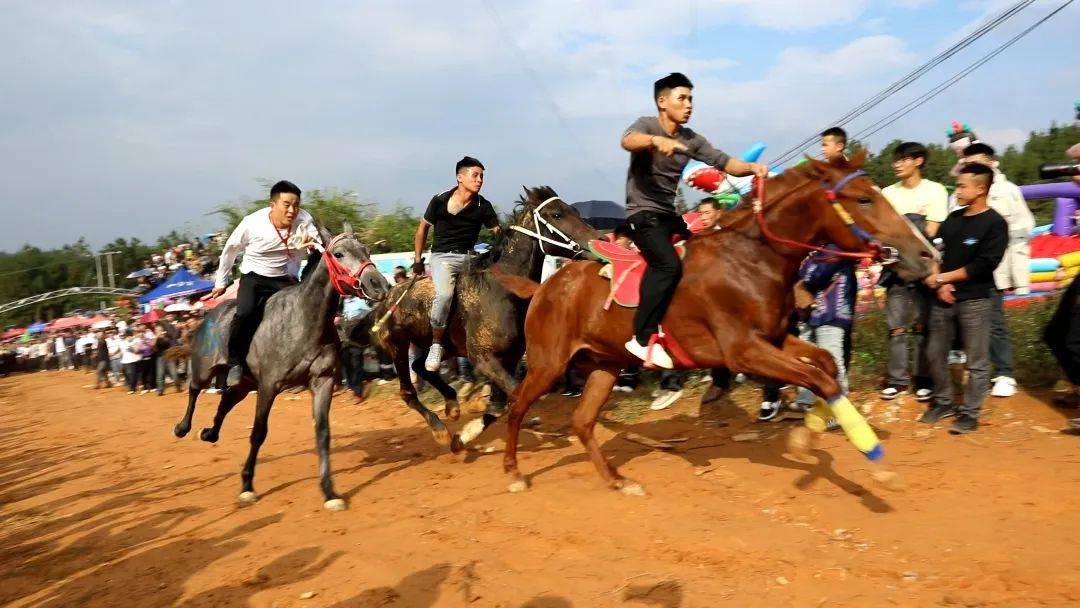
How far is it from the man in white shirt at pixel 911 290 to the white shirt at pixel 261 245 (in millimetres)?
6171

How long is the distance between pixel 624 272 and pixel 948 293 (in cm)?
314

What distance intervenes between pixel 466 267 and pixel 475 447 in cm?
226

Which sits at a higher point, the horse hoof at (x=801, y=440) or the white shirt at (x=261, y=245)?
the white shirt at (x=261, y=245)

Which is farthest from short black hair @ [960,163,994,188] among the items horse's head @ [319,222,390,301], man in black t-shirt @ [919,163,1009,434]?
horse's head @ [319,222,390,301]

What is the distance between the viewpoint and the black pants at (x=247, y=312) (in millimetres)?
7547

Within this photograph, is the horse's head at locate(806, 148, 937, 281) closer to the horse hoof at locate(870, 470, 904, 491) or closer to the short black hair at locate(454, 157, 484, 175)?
the horse hoof at locate(870, 470, 904, 491)

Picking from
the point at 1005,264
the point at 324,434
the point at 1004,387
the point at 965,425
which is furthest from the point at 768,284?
the point at 324,434

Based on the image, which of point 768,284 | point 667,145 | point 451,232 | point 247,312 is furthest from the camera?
point 451,232

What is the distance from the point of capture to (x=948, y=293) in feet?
22.2

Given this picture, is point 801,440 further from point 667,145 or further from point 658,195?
point 667,145

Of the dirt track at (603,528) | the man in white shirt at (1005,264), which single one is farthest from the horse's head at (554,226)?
the man in white shirt at (1005,264)

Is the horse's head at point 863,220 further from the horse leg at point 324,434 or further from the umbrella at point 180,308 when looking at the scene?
the umbrella at point 180,308

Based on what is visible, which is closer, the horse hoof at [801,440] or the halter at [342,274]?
the horse hoof at [801,440]

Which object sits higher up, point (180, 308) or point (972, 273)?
point (972, 273)
